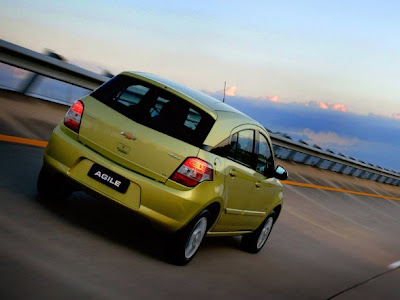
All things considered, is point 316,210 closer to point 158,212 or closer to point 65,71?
point 65,71

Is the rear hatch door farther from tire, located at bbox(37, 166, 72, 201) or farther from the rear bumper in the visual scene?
tire, located at bbox(37, 166, 72, 201)

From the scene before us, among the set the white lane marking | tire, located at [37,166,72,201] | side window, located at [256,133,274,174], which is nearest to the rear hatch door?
tire, located at [37,166,72,201]

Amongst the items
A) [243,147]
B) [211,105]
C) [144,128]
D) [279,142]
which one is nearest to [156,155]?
[144,128]

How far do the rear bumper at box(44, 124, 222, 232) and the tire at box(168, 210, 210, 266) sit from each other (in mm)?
117

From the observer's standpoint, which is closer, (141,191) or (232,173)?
(141,191)

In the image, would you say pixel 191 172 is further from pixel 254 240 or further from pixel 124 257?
pixel 254 240

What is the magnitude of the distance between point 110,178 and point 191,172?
0.74m

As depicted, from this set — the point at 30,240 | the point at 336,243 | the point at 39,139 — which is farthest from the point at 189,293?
the point at 336,243

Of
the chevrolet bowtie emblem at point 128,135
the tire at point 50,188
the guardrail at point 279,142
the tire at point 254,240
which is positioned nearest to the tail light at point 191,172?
the chevrolet bowtie emblem at point 128,135

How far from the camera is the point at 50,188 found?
7312 mm

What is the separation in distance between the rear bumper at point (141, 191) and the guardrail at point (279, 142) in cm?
586

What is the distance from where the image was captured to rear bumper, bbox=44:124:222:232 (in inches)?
246

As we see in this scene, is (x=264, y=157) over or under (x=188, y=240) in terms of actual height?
over

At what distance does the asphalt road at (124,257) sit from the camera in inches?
212
